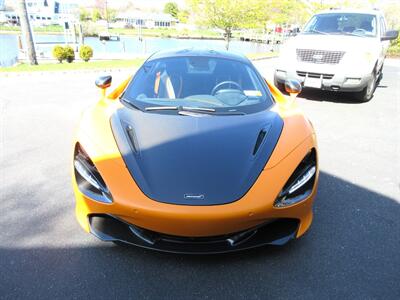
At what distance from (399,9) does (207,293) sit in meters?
35.2

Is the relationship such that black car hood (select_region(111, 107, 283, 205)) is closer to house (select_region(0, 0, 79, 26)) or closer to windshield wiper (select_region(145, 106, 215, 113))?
windshield wiper (select_region(145, 106, 215, 113))

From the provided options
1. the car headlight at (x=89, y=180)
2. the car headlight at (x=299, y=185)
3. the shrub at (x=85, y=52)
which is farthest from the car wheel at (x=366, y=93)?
the shrub at (x=85, y=52)

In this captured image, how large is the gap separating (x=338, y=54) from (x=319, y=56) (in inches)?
13.6

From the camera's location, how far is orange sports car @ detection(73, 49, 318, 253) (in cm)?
194

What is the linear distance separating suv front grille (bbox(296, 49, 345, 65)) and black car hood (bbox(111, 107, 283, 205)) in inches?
172

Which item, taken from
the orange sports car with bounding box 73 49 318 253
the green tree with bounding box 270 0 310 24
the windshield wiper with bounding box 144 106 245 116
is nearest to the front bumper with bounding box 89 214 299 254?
the orange sports car with bounding box 73 49 318 253

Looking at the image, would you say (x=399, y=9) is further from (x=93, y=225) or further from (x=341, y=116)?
(x=93, y=225)

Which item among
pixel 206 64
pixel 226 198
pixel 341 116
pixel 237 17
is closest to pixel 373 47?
pixel 341 116

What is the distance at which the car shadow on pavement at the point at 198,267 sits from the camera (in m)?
2.02

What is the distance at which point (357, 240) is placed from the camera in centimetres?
254

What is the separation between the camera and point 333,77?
254 inches

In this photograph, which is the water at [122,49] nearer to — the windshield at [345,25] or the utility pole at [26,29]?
the utility pole at [26,29]

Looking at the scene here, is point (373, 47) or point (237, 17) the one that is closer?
point (373, 47)

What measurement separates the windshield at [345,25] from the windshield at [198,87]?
15.4 feet
